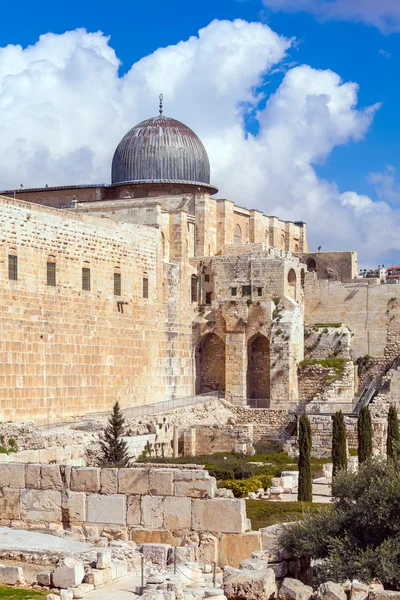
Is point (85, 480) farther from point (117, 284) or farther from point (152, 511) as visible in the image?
point (117, 284)

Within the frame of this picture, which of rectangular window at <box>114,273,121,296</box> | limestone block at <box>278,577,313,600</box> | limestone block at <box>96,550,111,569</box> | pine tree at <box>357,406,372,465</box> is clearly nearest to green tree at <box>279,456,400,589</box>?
limestone block at <box>278,577,313,600</box>

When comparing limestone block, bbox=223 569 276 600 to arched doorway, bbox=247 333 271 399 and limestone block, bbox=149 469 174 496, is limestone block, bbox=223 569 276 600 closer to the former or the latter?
limestone block, bbox=149 469 174 496

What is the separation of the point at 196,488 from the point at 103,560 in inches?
64.7

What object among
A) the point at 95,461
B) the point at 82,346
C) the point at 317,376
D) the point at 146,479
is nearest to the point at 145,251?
the point at 82,346

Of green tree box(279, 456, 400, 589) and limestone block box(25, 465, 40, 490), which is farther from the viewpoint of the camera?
limestone block box(25, 465, 40, 490)

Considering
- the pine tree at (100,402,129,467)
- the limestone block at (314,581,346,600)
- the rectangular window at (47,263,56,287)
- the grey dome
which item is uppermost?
the grey dome

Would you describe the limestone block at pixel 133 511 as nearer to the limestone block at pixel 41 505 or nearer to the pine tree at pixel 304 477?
the limestone block at pixel 41 505

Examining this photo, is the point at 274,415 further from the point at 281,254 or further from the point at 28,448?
the point at 28,448

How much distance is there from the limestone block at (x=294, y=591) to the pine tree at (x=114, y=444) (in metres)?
13.6

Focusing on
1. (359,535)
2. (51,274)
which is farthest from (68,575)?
(51,274)

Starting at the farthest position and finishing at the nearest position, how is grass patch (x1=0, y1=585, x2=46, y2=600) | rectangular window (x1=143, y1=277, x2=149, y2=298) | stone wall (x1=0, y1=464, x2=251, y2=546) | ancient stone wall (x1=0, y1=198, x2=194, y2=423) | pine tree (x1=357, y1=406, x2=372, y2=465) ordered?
1. rectangular window (x1=143, y1=277, x2=149, y2=298)
2. ancient stone wall (x1=0, y1=198, x2=194, y2=423)
3. pine tree (x1=357, y1=406, x2=372, y2=465)
4. stone wall (x1=0, y1=464, x2=251, y2=546)
5. grass patch (x1=0, y1=585, x2=46, y2=600)

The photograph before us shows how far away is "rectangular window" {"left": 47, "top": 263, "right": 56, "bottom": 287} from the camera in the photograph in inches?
1233

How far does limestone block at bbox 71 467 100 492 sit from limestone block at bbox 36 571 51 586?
1974 millimetres

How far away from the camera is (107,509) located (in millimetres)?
13523
